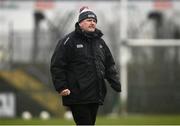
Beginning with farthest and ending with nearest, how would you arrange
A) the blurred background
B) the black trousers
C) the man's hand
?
the blurred background
the black trousers
the man's hand

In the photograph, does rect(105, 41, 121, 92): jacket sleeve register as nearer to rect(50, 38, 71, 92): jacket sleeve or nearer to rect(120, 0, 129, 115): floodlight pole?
rect(50, 38, 71, 92): jacket sleeve

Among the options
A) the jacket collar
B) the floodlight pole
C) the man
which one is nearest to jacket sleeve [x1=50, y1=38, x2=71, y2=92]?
the man

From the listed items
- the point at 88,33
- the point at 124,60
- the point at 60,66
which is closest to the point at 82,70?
the point at 60,66

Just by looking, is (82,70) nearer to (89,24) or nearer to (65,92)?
(65,92)

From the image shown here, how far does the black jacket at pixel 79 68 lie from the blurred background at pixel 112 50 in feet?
37.3

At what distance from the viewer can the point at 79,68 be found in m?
6.92

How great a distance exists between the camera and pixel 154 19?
752 inches

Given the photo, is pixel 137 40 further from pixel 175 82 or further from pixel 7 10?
pixel 7 10

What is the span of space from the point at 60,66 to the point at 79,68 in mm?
191

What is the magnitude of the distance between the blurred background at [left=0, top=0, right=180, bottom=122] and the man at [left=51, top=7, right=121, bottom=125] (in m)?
11.4

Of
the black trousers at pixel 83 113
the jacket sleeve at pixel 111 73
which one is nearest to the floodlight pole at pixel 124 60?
the jacket sleeve at pixel 111 73

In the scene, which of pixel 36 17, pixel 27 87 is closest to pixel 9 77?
pixel 27 87

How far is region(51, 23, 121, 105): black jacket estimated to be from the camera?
6887 millimetres

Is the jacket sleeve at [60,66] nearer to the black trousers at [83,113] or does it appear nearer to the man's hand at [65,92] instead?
the man's hand at [65,92]
